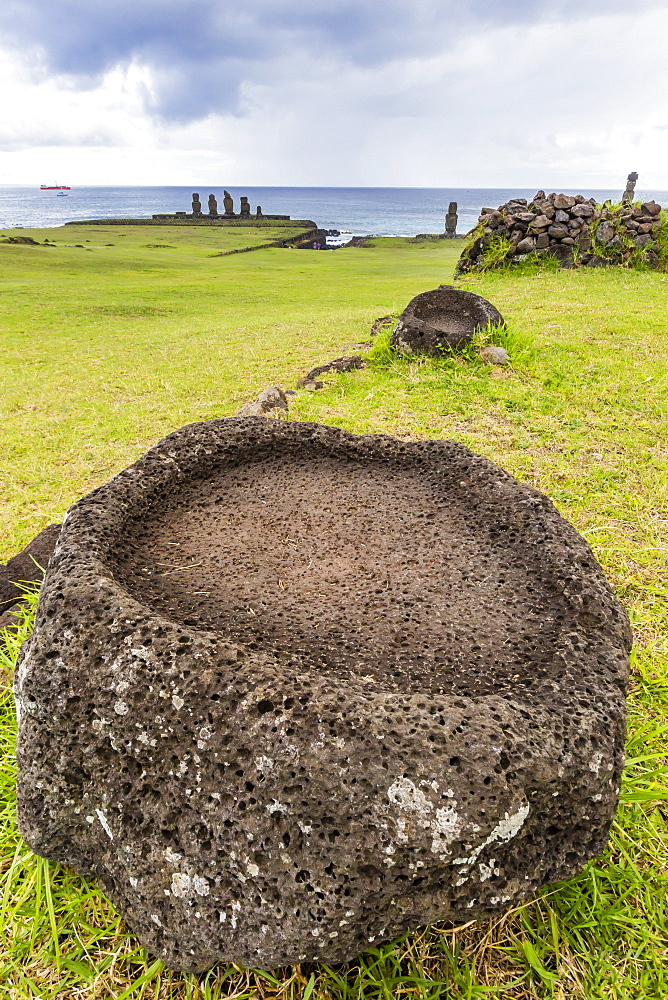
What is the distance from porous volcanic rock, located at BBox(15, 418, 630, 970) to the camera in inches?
56.4

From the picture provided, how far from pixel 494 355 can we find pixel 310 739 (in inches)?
248

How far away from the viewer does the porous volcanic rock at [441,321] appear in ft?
23.5

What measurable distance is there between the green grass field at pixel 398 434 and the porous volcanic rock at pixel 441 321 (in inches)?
10.3

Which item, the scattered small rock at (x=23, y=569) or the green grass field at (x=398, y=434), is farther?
the scattered small rock at (x=23, y=569)

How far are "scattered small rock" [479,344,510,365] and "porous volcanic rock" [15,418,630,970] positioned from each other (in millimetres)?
5021

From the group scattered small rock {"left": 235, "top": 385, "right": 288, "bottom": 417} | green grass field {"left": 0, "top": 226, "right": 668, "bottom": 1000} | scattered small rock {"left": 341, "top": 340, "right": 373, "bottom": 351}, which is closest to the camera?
green grass field {"left": 0, "top": 226, "right": 668, "bottom": 1000}

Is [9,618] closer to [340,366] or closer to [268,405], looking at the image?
[268,405]

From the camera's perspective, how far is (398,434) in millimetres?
5211

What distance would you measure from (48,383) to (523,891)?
7.36 metres

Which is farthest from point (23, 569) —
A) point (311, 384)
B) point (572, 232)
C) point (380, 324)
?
point (572, 232)

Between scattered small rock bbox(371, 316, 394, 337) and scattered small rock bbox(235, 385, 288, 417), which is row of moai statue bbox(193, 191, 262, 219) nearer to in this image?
scattered small rock bbox(371, 316, 394, 337)

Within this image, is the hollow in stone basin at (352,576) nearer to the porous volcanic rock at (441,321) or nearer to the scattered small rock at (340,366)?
the scattered small rock at (340,366)

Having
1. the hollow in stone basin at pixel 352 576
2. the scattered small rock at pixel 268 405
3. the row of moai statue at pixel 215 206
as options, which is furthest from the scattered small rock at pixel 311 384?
the row of moai statue at pixel 215 206

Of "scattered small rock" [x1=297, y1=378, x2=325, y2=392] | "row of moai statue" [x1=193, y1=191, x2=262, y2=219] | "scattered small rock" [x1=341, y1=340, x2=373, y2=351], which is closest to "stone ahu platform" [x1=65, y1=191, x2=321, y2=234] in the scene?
"row of moai statue" [x1=193, y1=191, x2=262, y2=219]
